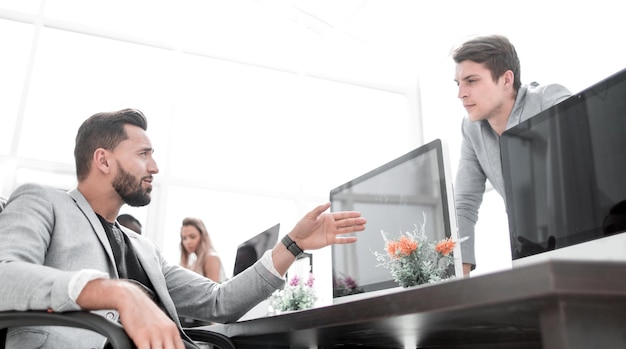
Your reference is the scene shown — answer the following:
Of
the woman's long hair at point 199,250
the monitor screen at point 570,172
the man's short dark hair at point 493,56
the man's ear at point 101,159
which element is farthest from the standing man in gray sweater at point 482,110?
the woman's long hair at point 199,250

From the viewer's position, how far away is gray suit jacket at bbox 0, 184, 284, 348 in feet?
3.53

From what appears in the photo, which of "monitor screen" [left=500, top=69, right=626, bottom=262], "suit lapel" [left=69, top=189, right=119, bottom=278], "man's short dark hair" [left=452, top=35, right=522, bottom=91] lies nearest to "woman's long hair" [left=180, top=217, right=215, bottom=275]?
"suit lapel" [left=69, top=189, right=119, bottom=278]

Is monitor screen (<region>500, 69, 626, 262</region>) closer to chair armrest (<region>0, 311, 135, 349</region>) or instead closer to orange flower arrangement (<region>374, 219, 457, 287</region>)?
orange flower arrangement (<region>374, 219, 457, 287</region>)

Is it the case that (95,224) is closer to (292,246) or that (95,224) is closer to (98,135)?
(98,135)

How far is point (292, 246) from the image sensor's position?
5.42ft

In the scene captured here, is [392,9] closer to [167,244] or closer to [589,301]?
[167,244]

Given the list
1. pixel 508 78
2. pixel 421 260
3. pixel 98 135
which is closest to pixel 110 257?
pixel 98 135

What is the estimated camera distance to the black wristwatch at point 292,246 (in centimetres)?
165

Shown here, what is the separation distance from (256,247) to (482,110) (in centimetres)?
113

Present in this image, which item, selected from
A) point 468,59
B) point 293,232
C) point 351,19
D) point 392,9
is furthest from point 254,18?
point 293,232

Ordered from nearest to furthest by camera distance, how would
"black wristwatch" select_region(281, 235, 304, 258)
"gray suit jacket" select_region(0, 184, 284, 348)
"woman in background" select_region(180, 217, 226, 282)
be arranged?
"gray suit jacket" select_region(0, 184, 284, 348) → "black wristwatch" select_region(281, 235, 304, 258) → "woman in background" select_region(180, 217, 226, 282)

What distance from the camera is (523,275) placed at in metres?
0.58

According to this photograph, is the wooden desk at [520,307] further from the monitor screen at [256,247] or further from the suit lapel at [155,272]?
the monitor screen at [256,247]

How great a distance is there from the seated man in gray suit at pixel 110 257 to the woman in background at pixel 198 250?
211 cm
